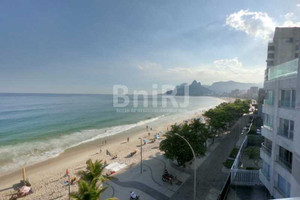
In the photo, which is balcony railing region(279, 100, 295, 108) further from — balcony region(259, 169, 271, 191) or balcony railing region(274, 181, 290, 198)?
balcony region(259, 169, 271, 191)

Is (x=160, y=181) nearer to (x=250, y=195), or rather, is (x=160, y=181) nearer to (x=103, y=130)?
(x=250, y=195)

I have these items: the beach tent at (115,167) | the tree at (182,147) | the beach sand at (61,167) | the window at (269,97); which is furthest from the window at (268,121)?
the beach tent at (115,167)

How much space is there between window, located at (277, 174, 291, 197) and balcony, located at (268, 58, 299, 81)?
7794 mm

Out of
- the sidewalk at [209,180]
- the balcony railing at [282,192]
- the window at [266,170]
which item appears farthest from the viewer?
the sidewalk at [209,180]

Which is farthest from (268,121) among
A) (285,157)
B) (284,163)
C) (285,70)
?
(285,70)

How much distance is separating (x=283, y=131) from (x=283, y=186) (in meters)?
4.14

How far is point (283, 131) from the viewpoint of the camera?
11.1 m

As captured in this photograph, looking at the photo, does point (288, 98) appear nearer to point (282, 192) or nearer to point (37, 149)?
point (282, 192)

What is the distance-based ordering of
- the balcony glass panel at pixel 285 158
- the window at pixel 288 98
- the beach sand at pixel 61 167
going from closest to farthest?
the window at pixel 288 98, the balcony glass panel at pixel 285 158, the beach sand at pixel 61 167

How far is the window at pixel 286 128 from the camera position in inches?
405

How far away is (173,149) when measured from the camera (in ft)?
60.0

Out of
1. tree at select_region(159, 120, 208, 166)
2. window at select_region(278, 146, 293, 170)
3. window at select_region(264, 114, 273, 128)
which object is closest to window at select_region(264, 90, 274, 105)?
window at select_region(264, 114, 273, 128)

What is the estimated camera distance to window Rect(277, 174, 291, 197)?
34.7 feet

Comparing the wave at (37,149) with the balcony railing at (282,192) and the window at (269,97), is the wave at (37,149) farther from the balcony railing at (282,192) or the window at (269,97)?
the window at (269,97)
